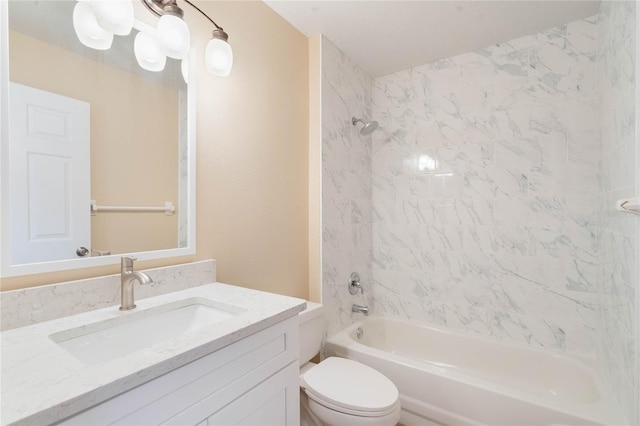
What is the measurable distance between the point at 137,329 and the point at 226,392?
41 centimetres

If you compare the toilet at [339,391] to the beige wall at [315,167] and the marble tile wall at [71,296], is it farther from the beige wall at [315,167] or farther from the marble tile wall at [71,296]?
the marble tile wall at [71,296]

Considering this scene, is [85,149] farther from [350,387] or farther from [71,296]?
[350,387]

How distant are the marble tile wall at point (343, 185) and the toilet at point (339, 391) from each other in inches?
13.7

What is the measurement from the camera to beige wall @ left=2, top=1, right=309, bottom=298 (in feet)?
Answer: 4.50

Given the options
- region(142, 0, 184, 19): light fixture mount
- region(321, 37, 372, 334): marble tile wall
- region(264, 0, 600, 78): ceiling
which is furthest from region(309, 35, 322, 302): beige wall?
region(142, 0, 184, 19): light fixture mount

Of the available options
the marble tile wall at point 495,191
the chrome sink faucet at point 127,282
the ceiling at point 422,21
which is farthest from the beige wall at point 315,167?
the chrome sink faucet at point 127,282

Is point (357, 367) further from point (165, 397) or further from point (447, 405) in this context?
point (165, 397)

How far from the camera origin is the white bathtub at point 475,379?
1356 millimetres

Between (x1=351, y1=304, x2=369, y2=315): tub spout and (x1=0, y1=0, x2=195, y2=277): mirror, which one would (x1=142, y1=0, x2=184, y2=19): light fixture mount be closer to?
(x1=0, y1=0, x2=195, y2=277): mirror

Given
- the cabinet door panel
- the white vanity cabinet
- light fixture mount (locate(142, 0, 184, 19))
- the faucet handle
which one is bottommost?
the cabinet door panel

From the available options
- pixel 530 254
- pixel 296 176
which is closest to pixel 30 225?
pixel 296 176

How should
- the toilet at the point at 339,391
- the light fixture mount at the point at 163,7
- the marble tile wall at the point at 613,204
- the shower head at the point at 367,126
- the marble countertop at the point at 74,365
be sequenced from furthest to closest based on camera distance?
1. the shower head at the point at 367,126
2. the toilet at the point at 339,391
3. the marble tile wall at the point at 613,204
4. the light fixture mount at the point at 163,7
5. the marble countertop at the point at 74,365

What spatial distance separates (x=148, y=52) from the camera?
112 centimetres

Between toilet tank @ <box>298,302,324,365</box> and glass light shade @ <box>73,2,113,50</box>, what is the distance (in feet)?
4.65
